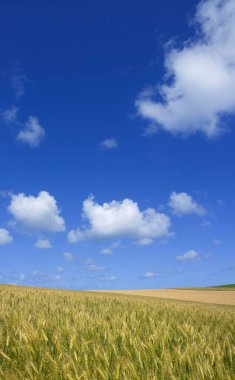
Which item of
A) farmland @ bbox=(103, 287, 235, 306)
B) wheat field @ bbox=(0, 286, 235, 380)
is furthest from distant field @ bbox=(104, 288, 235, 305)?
wheat field @ bbox=(0, 286, 235, 380)

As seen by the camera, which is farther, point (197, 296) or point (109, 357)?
point (197, 296)

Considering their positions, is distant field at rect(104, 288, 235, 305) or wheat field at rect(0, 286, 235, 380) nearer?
wheat field at rect(0, 286, 235, 380)

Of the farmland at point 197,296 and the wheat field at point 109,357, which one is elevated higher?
the farmland at point 197,296

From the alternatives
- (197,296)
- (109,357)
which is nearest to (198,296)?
(197,296)

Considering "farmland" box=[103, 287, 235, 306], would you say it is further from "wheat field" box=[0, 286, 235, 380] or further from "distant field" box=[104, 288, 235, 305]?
"wheat field" box=[0, 286, 235, 380]

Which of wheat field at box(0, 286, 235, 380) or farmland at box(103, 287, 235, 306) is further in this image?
farmland at box(103, 287, 235, 306)

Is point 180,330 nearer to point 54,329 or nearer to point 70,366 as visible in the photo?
point 54,329

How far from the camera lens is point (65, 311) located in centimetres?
786

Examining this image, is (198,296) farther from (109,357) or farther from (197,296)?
(109,357)

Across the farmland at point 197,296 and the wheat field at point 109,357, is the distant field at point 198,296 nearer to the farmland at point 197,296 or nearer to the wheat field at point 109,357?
the farmland at point 197,296

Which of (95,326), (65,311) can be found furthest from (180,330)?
(65,311)

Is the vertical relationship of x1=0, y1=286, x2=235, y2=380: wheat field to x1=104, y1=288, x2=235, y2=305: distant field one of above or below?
below

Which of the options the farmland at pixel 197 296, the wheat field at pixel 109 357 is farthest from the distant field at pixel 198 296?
the wheat field at pixel 109 357

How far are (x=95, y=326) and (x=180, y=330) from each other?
1.19 metres
